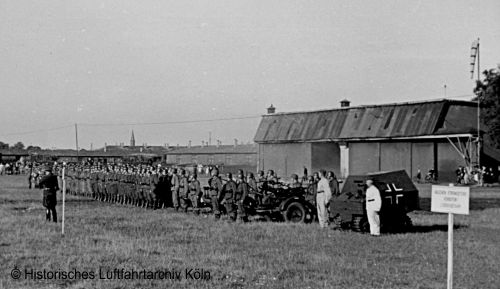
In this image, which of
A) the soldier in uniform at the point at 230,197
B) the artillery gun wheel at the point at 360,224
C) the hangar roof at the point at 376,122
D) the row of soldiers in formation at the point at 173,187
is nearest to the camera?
the artillery gun wheel at the point at 360,224

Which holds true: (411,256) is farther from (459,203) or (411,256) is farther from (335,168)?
(335,168)

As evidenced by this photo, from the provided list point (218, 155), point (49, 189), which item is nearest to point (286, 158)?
point (49, 189)

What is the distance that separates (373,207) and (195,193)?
7.78 metres

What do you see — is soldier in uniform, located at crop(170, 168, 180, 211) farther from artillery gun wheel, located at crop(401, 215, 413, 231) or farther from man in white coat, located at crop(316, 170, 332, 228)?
artillery gun wheel, located at crop(401, 215, 413, 231)

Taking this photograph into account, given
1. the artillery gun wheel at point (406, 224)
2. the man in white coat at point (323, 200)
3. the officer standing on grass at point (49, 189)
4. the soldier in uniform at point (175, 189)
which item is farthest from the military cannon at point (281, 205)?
the officer standing on grass at point (49, 189)

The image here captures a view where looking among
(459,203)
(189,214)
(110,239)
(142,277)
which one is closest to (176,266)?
(142,277)

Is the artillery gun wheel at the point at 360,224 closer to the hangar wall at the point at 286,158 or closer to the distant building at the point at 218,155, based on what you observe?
the hangar wall at the point at 286,158

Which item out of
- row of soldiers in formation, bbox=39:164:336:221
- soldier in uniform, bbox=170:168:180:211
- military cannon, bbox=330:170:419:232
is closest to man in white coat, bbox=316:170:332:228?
military cannon, bbox=330:170:419:232

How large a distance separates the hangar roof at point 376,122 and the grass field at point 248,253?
2690 cm

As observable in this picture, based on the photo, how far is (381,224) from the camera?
1664cm

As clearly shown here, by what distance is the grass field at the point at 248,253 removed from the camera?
10.0 metres

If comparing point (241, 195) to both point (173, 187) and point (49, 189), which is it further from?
point (49, 189)

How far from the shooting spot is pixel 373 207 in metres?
15.8

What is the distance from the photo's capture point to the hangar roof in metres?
45.5
